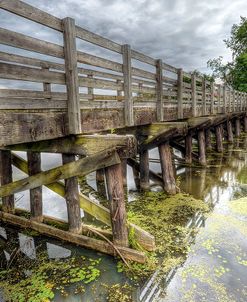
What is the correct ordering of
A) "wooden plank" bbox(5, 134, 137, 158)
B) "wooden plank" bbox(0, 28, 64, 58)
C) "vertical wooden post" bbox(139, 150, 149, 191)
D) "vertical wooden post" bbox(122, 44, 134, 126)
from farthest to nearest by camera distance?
"vertical wooden post" bbox(139, 150, 149, 191) → "vertical wooden post" bbox(122, 44, 134, 126) → "wooden plank" bbox(5, 134, 137, 158) → "wooden plank" bbox(0, 28, 64, 58)

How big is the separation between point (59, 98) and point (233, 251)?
3.79 m

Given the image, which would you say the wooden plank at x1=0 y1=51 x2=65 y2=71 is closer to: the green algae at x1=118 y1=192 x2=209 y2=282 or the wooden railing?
the wooden railing

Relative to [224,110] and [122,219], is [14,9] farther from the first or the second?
[224,110]

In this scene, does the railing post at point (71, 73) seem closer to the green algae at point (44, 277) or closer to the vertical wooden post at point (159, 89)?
the green algae at point (44, 277)

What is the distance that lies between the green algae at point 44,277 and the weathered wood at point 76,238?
245mm

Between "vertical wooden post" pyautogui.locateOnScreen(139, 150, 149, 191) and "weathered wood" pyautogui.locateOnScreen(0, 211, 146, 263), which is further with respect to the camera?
"vertical wooden post" pyautogui.locateOnScreen(139, 150, 149, 191)

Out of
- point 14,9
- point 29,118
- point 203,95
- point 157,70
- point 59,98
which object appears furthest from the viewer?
point 203,95

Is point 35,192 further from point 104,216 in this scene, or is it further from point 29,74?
point 29,74

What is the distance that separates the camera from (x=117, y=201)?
419 centimetres

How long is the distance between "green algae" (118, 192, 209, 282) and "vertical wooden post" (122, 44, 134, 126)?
7.23 ft

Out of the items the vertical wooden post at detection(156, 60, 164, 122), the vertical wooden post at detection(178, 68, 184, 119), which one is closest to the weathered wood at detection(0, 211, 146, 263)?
the vertical wooden post at detection(156, 60, 164, 122)

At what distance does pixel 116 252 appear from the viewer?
4.35 m

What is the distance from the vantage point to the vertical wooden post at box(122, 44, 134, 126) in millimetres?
5073

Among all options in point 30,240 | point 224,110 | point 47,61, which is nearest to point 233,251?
point 30,240
